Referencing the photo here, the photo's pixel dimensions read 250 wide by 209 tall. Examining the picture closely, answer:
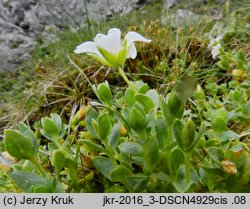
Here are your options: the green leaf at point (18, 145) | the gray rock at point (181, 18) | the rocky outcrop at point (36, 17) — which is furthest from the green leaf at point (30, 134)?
the rocky outcrop at point (36, 17)

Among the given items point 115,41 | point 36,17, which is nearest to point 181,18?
point 36,17

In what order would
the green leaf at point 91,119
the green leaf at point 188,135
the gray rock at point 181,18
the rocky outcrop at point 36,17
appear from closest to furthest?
1. the green leaf at point 188,135
2. the green leaf at point 91,119
3. the gray rock at point 181,18
4. the rocky outcrop at point 36,17

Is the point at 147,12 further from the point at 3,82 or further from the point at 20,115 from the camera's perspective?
the point at 20,115

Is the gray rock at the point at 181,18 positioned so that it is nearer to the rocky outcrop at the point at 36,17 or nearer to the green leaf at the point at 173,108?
the rocky outcrop at the point at 36,17

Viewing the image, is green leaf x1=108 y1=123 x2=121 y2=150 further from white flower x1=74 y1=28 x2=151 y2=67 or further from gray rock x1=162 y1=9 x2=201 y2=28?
gray rock x1=162 y1=9 x2=201 y2=28

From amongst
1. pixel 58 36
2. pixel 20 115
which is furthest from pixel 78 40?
pixel 20 115

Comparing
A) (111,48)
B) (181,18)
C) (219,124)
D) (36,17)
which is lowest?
(219,124)

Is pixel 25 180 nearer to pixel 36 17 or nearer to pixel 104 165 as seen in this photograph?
pixel 104 165
